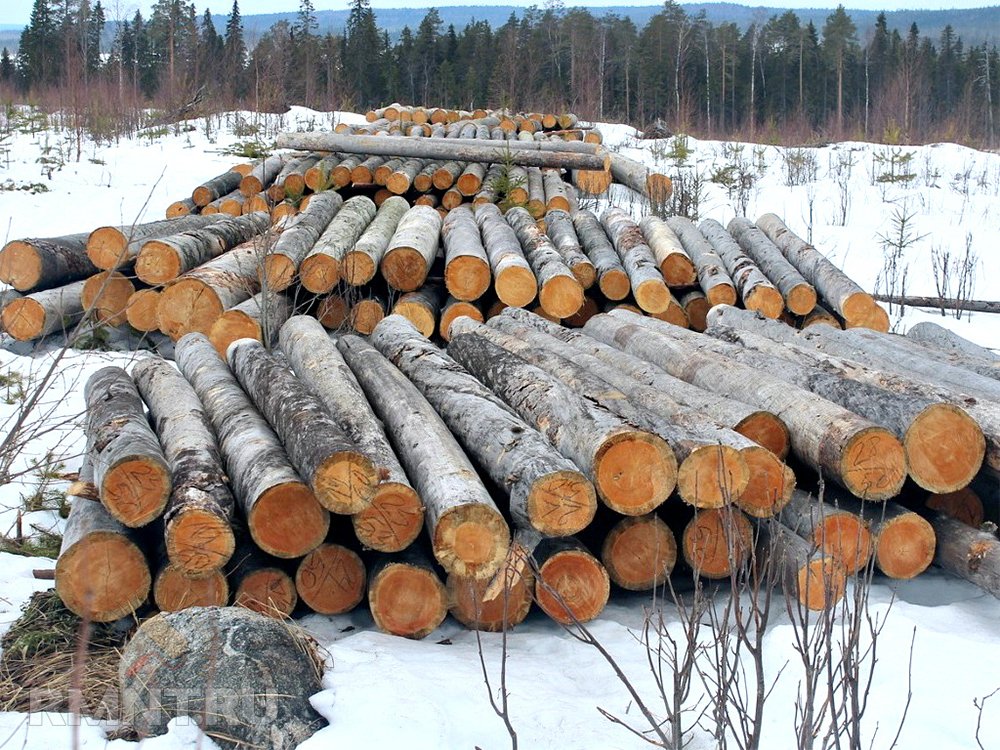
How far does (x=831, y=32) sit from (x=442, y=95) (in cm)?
1792

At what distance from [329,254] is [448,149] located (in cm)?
484

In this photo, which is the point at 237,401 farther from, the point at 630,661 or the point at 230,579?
the point at 630,661

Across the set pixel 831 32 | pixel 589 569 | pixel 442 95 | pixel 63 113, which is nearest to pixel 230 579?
pixel 589 569

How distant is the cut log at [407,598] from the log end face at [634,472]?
880 millimetres

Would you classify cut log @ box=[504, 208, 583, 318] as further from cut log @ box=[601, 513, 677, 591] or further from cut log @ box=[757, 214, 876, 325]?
cut log @ box=[601, 513, 677, 591]

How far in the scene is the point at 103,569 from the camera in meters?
4.11

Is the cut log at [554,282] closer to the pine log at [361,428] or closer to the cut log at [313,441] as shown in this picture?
the pine log at [361,428]

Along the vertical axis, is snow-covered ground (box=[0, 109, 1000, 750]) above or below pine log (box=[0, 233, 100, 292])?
below

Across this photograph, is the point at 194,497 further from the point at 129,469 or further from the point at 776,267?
the point at 776,267

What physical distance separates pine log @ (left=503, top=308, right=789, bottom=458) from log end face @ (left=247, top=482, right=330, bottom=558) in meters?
2.06

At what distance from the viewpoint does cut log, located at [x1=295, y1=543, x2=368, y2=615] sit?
4324 millimetres

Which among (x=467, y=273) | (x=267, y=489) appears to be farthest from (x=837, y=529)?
(x=467, y=273)

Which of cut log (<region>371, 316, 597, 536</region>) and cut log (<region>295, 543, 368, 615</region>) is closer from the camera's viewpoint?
cut log (<region>371, 316, 597, 536</region>)

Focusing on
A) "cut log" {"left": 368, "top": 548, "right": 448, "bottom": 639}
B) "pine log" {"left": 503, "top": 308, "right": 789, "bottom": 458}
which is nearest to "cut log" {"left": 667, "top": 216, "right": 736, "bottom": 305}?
"pine log" {"left": 503, "top": 308, "right": 789, "bottom": 458}
